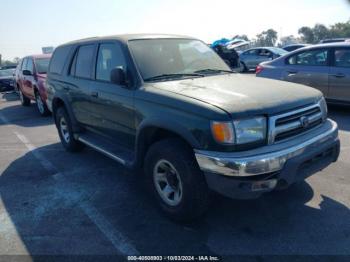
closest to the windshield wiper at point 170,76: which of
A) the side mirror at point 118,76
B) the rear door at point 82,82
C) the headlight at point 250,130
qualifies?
the side mirror at point 118,76

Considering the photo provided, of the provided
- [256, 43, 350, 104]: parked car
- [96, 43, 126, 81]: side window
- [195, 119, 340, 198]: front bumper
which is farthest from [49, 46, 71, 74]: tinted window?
[256, 43, 350, 104]: parked car

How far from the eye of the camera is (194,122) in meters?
3.06

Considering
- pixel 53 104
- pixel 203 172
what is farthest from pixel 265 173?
pixel 53 104

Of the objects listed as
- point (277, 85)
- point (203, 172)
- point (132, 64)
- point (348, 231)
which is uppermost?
point (132, 64)

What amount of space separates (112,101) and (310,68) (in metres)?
5.36

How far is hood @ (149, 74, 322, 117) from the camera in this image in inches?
120

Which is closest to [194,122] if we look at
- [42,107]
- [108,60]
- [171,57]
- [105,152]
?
[171,57]

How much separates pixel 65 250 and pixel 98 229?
42 cm

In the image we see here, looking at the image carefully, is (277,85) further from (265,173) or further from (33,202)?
(33,202)

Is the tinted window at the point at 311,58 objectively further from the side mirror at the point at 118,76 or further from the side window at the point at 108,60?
the side mirror at the point at 118,76

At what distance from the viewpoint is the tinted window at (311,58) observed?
7.59m

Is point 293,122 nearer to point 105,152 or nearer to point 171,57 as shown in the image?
point 171,57

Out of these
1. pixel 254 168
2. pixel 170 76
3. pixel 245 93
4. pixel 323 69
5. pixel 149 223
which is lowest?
pixel 149 223

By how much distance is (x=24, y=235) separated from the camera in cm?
344
